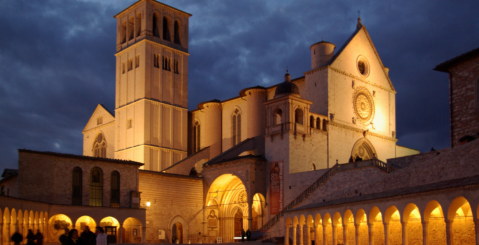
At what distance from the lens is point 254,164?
51781mm

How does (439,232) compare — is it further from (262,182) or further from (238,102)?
(238,102)

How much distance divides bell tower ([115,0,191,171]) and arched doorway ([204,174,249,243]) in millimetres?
10902

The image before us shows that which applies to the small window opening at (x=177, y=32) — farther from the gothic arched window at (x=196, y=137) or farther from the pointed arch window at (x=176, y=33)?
the gothic arched window at (x=196, y=137)

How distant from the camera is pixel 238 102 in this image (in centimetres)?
6372

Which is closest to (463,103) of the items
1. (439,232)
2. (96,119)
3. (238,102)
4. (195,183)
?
(439,232)

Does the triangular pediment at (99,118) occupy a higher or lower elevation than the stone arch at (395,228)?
higher

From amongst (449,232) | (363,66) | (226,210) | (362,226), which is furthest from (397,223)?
(363,66)

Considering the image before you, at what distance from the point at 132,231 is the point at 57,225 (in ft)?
22.5

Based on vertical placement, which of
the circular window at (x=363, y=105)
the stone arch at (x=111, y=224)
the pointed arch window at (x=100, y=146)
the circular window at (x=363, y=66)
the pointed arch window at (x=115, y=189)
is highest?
the circular window at (x=363, y=66)

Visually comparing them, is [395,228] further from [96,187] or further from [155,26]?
[155,26]

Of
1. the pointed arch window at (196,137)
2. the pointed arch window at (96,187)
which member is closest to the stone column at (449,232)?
the pointed arch window at (96,187)

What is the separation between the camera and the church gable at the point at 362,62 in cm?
5639

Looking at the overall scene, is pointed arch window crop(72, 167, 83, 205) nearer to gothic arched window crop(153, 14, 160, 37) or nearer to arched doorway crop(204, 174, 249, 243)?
arched doorway crop(204, 174, 249, 243)

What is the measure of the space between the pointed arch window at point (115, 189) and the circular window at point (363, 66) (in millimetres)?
24009
